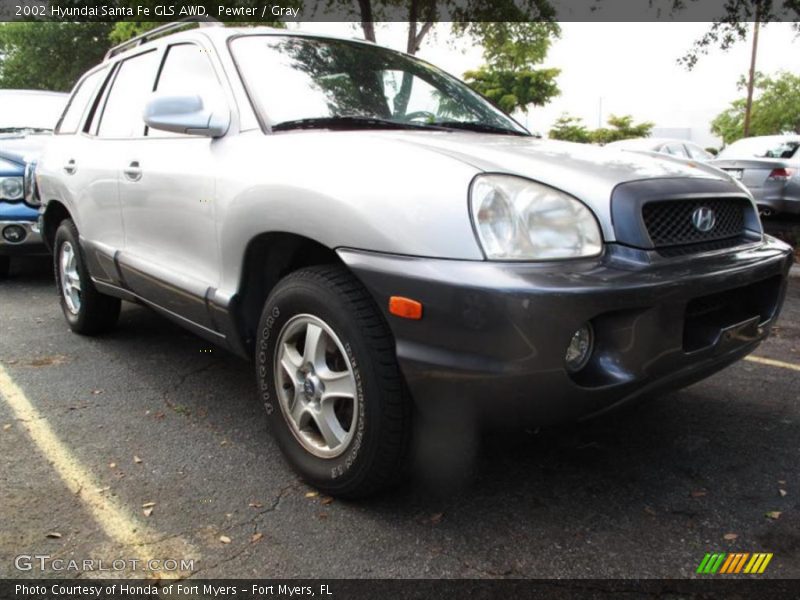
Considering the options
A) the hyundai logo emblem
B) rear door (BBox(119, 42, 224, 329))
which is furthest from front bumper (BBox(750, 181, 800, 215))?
rear door (BBox(119, 42, 224, 329))

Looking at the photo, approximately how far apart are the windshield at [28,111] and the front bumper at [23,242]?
164cm

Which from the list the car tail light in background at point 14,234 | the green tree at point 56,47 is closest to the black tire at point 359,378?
the car tail light in background at point 14,234

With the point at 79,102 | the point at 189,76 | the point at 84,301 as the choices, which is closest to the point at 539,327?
the point at 189,76

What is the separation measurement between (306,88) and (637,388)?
1.77m

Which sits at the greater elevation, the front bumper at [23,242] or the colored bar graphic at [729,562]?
the front bumper at [23,242]

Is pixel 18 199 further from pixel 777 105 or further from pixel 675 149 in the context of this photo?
pixel 777 105

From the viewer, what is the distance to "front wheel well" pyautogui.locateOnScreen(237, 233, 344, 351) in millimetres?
2537

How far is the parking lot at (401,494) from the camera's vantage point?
213 centimetres

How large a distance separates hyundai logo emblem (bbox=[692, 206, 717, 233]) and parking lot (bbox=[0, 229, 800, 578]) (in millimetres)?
938

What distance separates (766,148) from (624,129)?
40828 millimetres

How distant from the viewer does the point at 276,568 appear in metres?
2.08

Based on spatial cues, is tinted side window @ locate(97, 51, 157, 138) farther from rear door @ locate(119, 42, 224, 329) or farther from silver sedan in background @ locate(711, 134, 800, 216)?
silver sedan in background @ locate(711, 134, 800, 216)

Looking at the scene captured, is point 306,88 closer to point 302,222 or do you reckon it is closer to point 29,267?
point 302,222

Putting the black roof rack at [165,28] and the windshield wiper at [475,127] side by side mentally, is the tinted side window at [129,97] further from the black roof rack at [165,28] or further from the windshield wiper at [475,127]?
the windshield wiper at [475,127]
